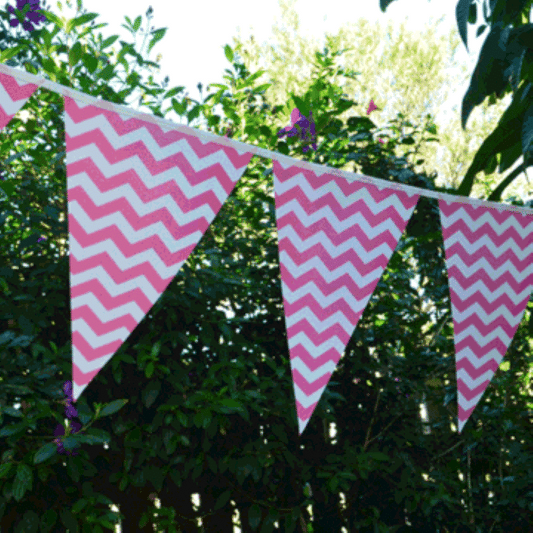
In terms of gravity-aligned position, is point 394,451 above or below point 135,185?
below

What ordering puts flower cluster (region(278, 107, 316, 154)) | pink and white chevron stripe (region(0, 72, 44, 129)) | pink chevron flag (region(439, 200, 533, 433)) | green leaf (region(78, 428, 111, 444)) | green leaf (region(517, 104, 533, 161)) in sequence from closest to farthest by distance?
pink and white chevron stripe (region(0, 72, 44, 129))
green leaf (region(517, 104, 533, 161))
green leaf (region(78, 428, 111, 444))
pink chevron flag (region(439, 200, 533, 433))
flower cluster (region(278, 107, 316, 154))

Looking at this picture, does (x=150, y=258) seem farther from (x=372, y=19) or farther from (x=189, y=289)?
(x=372, y=19)

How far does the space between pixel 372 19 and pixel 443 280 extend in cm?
487

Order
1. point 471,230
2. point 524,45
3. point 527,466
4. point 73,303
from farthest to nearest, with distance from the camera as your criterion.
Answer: point 527,466 → point 471,230 → point 524,45 → point 73,303

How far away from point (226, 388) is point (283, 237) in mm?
520

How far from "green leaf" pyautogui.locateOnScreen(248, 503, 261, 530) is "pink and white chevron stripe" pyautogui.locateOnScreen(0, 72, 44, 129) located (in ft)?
4.28

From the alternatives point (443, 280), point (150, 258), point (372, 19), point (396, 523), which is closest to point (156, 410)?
point (150, 258)

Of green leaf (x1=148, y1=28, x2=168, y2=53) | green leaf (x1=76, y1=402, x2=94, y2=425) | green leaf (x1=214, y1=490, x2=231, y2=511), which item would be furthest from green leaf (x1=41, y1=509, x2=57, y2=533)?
green leaf (x1=148, y1=28, x2=168, y2=53)

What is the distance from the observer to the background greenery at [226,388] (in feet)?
5.08

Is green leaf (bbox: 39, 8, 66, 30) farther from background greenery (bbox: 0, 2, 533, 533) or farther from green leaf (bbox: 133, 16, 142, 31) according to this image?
green leaf (bbox: 133, 16, 142, 31)

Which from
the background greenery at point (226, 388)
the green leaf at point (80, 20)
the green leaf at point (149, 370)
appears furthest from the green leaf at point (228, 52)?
the green leaf at point (149, 370)

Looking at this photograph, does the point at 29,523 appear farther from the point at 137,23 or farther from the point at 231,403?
the point at 137,23

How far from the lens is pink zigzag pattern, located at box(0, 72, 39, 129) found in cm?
108

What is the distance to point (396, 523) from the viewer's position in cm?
211
